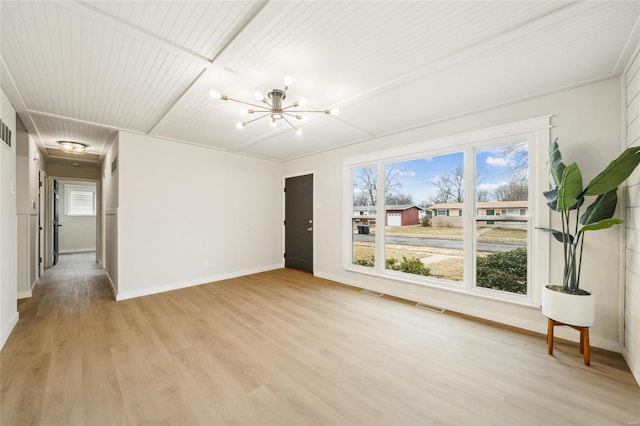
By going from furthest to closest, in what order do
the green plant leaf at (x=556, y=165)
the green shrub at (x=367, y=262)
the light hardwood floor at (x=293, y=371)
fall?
the green shrub at (x=367, y=262)
the green plant leaf at (x=556, y=165)
the light hardwood floor at (x=293, y=371)

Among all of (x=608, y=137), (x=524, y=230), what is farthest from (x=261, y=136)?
(x=608, y=137)

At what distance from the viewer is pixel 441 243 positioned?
3.67 meters

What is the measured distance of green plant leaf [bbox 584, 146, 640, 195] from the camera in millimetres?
1916

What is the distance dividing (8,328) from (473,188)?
18.6ft

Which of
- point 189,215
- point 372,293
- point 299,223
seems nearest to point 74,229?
point 189,215

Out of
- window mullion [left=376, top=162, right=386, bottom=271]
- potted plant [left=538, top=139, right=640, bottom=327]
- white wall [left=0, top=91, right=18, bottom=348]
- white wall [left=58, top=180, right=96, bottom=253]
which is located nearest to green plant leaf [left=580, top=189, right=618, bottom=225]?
potted plant [left=538, top=139, right=640, bottom=327]

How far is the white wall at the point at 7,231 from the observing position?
2.51m

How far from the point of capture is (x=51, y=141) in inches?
179

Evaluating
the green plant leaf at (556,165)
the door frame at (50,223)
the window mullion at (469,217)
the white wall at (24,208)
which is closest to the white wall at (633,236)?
the green plant leaf at (556,165)

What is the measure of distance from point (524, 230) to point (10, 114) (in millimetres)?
6231

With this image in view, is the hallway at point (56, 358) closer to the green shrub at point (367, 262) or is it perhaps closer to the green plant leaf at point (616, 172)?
the green shrub at point (367, 262)

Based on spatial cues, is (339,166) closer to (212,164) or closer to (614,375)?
(212,164)

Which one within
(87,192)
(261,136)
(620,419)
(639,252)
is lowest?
(620,419)

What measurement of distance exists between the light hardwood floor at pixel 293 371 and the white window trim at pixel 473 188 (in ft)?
1.50
